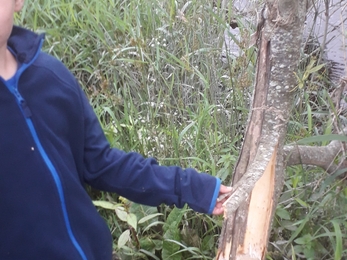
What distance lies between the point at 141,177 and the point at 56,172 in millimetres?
230

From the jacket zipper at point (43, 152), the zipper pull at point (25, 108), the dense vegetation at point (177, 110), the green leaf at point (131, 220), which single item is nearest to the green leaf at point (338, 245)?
the dense vegetation at point (177, 110)

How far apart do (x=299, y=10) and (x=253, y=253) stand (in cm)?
63

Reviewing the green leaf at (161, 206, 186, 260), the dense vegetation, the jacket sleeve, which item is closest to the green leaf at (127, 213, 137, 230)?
the dense vegetation

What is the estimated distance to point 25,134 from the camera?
39.7 inches

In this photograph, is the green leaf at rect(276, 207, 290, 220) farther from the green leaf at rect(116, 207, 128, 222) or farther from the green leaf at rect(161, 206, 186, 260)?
the green leaf at rect(116, 207, 128, 222)

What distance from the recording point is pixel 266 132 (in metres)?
1.13

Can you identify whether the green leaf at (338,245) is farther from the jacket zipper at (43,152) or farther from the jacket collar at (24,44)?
the jacket collar at (24,44)

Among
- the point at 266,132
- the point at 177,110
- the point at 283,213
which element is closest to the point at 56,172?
the point at 266,132

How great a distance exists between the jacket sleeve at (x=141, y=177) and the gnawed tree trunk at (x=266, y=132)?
0.30ft

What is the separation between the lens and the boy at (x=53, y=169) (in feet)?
3.28

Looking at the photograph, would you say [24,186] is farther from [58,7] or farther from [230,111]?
[58,7]

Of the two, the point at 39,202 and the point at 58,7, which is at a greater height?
the point at 58,7

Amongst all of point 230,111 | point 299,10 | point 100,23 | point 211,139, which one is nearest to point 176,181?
point 299,10

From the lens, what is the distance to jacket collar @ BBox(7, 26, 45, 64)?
3.36 feet
